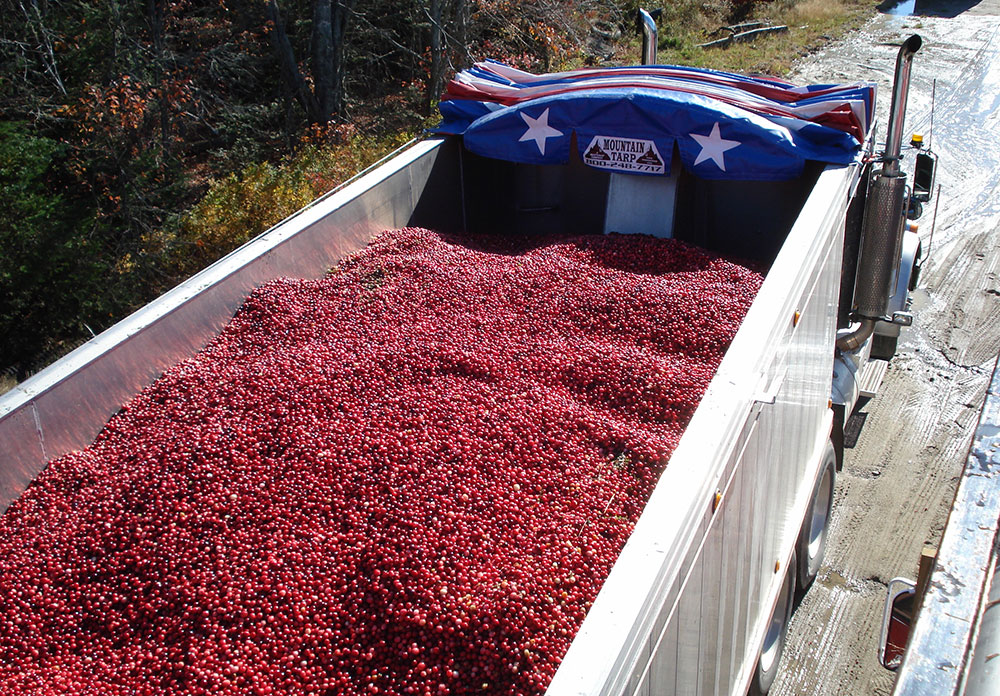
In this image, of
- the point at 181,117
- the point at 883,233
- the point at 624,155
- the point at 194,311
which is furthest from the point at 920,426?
the point at 181,117

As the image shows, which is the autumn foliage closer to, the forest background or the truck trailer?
the forest background

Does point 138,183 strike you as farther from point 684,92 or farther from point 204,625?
point 204,625

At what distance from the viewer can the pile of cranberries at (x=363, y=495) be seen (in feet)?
9.03

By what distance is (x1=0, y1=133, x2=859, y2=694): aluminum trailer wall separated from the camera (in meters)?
2.13

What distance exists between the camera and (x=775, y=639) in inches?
167

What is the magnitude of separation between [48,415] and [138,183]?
1116 cm

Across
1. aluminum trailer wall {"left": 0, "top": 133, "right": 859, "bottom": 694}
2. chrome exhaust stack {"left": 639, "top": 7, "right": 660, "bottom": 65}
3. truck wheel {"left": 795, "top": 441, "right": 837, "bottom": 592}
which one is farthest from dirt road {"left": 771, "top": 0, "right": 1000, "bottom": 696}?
chrome exhaust stack {"left": 639, "top": 7, "right": 660, "bottom": 65}

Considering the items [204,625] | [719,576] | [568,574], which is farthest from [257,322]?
[719,576]

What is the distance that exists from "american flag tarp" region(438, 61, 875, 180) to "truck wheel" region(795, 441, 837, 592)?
1765 millimetres

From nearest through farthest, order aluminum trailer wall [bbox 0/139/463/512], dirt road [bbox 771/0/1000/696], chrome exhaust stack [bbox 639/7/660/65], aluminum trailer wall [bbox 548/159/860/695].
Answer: aluminum trailer wall [bbox 548/159/860/695] < aluminum trailer wall [bbox 0/139/463/512] < dirt road [bbox 771/0/1000/696] < chrome exhaust stack [bbox 639/7/660/65]

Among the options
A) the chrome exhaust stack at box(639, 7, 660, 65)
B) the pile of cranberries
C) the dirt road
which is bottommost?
the dirt road

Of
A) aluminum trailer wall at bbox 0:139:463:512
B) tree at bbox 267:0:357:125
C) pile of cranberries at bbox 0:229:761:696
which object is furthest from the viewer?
tree at bbox 267:0:357:125

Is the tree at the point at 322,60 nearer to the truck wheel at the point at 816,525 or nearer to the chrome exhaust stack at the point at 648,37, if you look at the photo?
the chrome exhaust stack at the point at 648,37

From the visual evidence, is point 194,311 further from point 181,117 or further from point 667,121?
→ point 181,117
